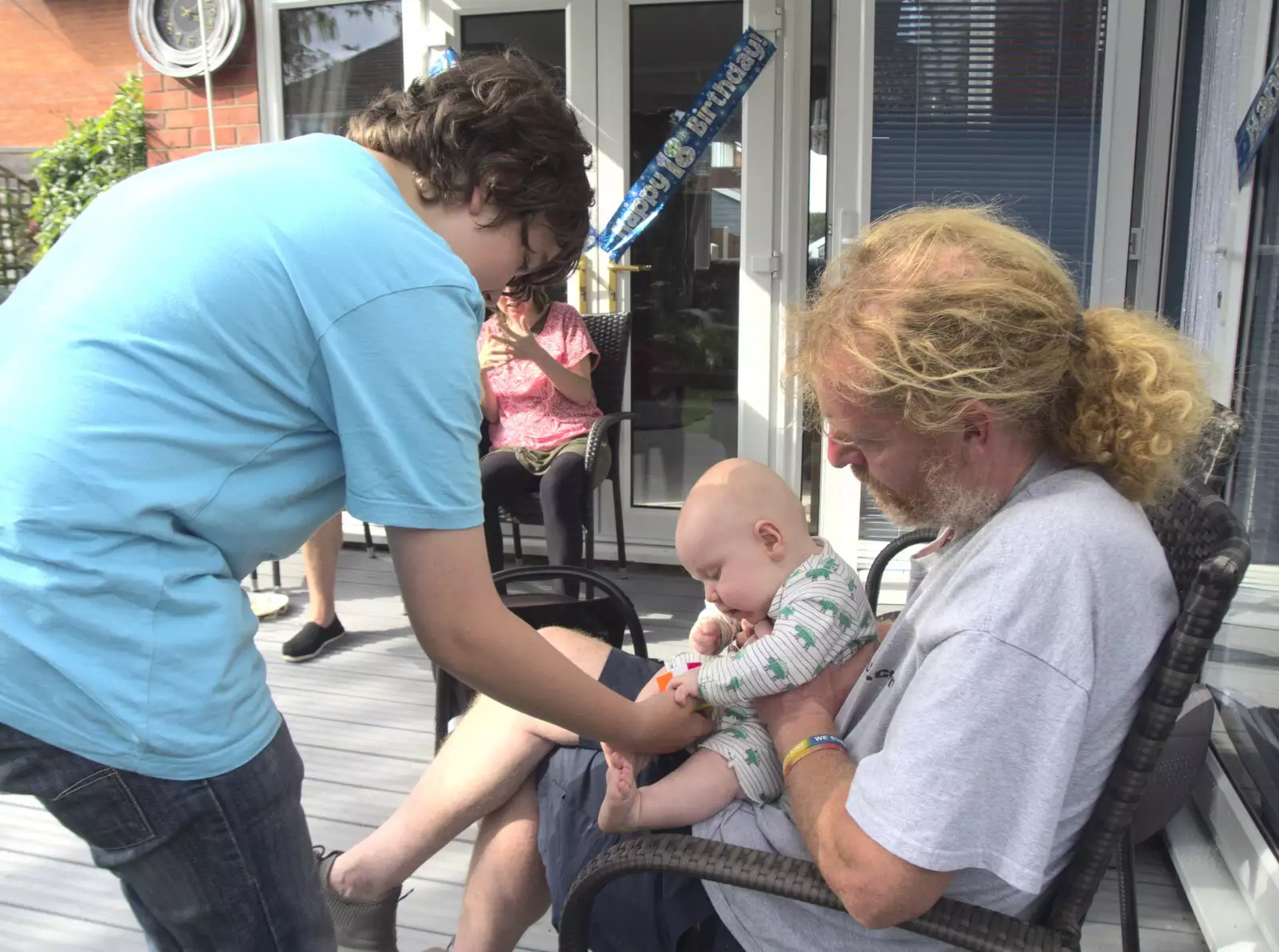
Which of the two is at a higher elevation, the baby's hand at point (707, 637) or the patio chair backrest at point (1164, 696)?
the patio chair backrest at point (1164, 696)

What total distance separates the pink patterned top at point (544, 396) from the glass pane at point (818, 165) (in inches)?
38.0

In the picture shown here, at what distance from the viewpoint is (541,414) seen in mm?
3584

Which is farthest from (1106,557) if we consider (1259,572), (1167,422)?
(1259,572)

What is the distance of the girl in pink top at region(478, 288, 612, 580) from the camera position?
11.1ft

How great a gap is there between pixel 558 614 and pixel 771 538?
757 mm

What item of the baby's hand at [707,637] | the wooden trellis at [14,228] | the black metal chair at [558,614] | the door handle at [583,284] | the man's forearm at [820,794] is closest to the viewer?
the man's forearm at [820,794]

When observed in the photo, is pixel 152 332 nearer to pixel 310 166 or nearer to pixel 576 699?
pixel 310 166

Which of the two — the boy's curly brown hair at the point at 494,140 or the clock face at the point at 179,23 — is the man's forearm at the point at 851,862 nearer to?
the boy's curly brown hair at the point at 494,140

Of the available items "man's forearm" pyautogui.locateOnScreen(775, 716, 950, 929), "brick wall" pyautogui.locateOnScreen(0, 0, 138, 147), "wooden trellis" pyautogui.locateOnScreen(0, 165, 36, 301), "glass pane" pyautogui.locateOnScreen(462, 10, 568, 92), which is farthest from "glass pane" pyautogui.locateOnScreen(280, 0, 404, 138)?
"brick wall" pyautogui.locateOnScreen(0, 0, 138, 147)

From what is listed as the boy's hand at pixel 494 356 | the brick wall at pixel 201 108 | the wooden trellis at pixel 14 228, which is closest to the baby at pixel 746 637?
the boy's hand at pixel 494 356

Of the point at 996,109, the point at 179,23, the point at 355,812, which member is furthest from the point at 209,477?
the point at 179,23

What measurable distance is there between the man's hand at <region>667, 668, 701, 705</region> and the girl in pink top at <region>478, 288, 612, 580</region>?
2.08 meters

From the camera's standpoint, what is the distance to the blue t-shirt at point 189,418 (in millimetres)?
884

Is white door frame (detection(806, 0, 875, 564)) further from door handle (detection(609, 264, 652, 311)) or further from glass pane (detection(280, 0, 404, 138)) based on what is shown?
glass pane (detection(280, 0, 404, 138))
